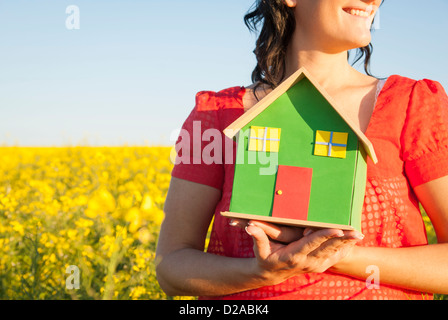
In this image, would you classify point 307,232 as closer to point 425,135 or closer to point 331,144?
point 331,144

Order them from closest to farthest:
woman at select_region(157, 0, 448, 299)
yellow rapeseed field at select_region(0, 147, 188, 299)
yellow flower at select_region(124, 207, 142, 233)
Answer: woman at select_region(157, 0, 448, 299) < yellow flower at select_region(124, 207, 142, 233) < yellow rapeseed field at select_region(0, 147, 188, 299)

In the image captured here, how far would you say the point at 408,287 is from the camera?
1415mm

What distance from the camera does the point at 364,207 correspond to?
4.70ft

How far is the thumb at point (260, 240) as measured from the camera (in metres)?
1.17

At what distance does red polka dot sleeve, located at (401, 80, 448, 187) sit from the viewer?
142cm

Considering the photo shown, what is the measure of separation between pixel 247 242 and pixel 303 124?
0.43 meters

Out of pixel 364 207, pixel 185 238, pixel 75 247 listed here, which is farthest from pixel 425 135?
pixel 75 247

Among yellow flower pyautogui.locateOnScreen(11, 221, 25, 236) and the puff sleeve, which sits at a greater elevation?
the puff sleeve

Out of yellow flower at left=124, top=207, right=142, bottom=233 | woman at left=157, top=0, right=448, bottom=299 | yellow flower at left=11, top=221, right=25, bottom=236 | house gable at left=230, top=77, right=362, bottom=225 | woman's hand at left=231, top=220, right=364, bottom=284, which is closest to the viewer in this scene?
woman's hand at left=231, top=220, right=364, bottom=284

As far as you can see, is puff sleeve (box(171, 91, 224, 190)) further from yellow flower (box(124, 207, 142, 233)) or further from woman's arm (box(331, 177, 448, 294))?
woman's arm (box(331, 177, 448, 294))

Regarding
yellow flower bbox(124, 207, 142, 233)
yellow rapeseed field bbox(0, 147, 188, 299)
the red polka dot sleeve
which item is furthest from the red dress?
yellow rapeseed field bbox(0, 147, 188, 299)

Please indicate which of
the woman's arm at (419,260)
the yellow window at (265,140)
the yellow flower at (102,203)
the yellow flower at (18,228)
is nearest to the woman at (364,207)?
the woman's arm at (419,260)

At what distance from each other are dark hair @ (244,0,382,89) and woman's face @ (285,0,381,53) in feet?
0.54
